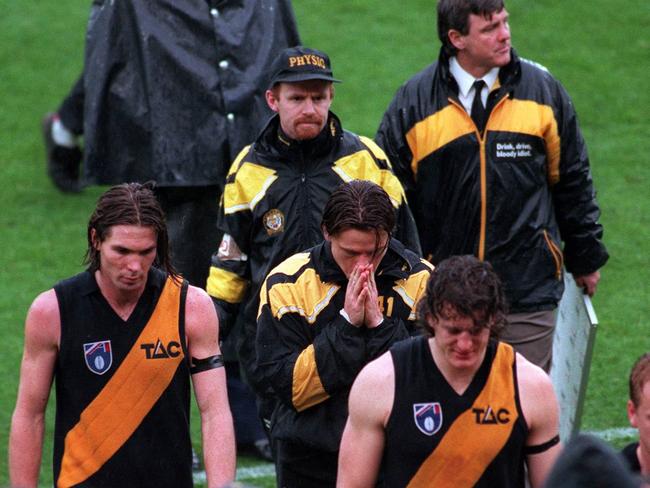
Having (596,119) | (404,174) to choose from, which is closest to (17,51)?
(596,119)

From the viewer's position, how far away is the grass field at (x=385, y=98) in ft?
35.2

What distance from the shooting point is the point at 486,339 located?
4.98 meters

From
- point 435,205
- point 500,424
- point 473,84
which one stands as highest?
point 473,84

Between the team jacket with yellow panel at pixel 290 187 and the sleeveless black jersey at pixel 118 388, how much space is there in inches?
45.1

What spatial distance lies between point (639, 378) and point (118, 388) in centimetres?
173

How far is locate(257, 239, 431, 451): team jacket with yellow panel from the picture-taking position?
19.1 ft

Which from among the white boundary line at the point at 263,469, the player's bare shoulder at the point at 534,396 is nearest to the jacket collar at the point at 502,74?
the white boundary line at the point at 263,469

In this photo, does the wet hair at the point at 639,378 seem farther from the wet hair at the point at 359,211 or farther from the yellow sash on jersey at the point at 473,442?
the wet hair at the point at 359,211

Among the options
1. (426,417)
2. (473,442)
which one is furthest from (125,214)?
(473,442)

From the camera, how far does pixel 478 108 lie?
7.29 metres

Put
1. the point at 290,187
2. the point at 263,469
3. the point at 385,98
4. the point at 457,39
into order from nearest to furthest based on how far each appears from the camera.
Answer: the point at 290,187, the point at 457,39, the point at 263,469, the point at 385,98

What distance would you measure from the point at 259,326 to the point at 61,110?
6.51 metres

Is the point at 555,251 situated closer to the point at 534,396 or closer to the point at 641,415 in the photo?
the point at 641,415

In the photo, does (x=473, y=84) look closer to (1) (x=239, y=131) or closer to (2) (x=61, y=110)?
(1) (x=239, y=131)
